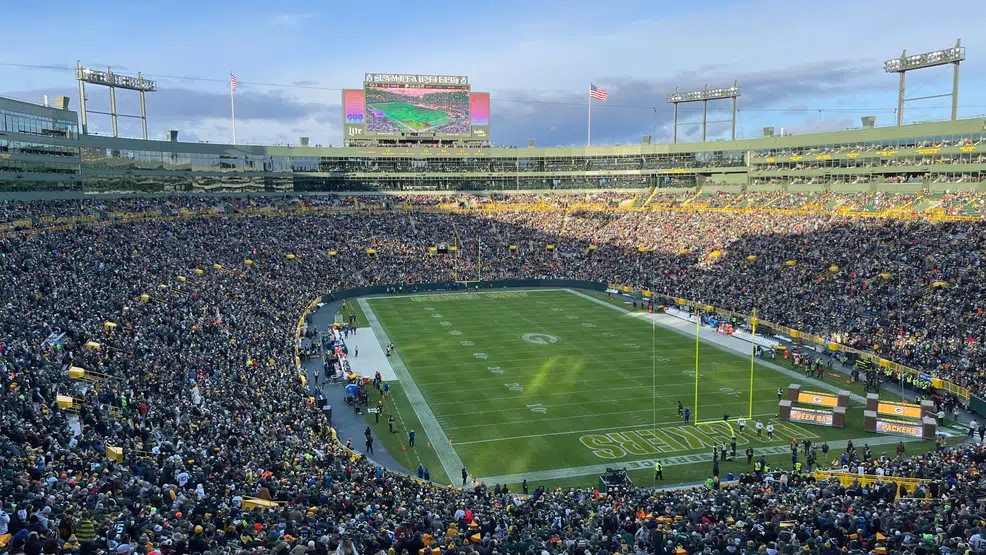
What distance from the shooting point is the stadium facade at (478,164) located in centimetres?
5378

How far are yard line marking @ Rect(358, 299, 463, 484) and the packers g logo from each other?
8248 mm

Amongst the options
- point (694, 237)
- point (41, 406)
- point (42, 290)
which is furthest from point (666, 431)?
point (694, 237)

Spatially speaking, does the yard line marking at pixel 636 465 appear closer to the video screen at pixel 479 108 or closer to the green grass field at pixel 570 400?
the green grass field at pixel 570 400

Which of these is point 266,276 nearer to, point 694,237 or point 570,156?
point 694,237

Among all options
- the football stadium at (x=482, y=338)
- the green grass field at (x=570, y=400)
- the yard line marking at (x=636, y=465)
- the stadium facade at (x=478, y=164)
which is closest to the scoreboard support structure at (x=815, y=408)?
the football stadium at (x=482, y=338)

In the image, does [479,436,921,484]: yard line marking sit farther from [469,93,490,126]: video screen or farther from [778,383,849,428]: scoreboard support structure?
[469,93,490,126]: video screen

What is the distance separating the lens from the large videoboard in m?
76.7

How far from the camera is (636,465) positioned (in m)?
23.6

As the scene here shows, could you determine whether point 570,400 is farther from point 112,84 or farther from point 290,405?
point 112,84

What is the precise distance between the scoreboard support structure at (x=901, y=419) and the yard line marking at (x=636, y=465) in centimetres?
39

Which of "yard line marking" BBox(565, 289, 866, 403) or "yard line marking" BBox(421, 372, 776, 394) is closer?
"yard line marking" BBox(421, 372, 776, 394)

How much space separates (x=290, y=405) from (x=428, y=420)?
5.78m

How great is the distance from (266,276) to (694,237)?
3722 centimetres

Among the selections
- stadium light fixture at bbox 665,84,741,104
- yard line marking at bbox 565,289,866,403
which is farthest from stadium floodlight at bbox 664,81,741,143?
yard line marking at bbox 565,289,866,403
